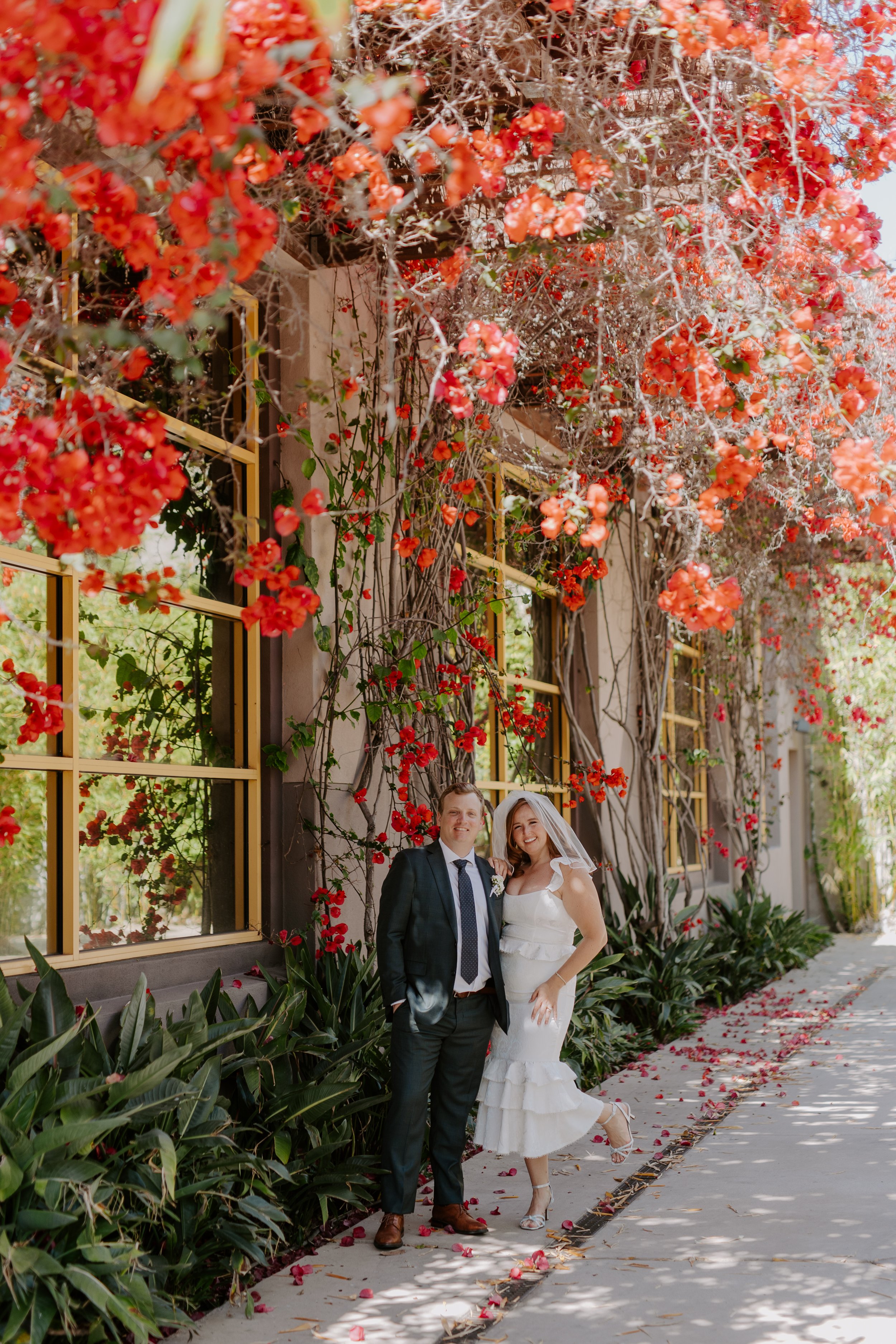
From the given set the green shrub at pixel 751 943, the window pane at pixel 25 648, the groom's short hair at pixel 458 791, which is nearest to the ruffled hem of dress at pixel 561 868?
the groom's short hair at pixel 458 791

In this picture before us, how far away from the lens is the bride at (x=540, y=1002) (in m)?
4.12

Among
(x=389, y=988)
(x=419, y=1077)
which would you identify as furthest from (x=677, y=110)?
(x=419, y=1077)

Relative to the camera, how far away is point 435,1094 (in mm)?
4086

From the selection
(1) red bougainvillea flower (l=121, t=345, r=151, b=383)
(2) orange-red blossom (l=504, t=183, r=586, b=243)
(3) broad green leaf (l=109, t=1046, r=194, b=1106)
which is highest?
(2) orange-red blossom (l=504, t=183, r=586, b=243)

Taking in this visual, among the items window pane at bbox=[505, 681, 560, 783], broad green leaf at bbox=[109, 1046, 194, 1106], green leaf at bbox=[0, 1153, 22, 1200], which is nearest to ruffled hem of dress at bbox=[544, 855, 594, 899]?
broad green leaf at bbox=[109, 1046, 194, 1106]

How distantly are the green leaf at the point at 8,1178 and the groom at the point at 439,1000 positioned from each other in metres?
1.43

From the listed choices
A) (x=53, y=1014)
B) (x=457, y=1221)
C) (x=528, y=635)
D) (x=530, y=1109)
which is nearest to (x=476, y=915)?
(x=530, y=1109)

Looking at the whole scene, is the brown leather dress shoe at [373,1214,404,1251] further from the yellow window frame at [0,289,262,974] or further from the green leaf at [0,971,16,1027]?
the green leaf at [0,971,16,1027]

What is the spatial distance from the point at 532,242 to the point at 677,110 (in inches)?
49.9

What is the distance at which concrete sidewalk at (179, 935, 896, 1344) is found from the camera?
10.4 ft

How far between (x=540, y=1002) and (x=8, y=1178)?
78.0 inches

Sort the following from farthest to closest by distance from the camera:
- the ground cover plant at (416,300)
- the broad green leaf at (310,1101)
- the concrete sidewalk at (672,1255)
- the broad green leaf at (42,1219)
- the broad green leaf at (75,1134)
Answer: the broad green leaf at (310,1101), the concrete sidewalk at (672,1255), the broad green leaf at (75,1134), the broad green leaf at (42,1219), the ground cover plant at (416,300)

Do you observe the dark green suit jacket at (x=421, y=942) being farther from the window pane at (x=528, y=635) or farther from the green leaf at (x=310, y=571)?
the window pane at (x=528, y=635)

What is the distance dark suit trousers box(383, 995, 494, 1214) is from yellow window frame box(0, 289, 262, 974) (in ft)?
3.16
